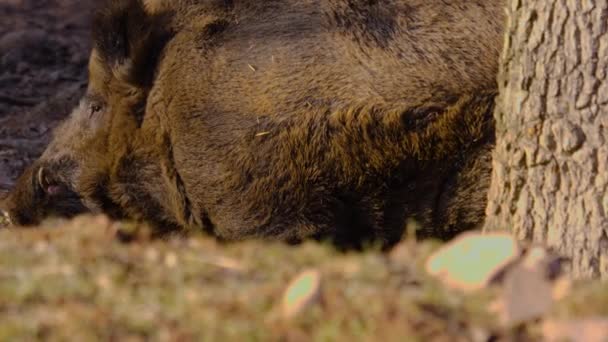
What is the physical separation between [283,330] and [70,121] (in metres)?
3.96

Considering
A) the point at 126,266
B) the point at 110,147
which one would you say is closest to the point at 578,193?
the point at 126,266

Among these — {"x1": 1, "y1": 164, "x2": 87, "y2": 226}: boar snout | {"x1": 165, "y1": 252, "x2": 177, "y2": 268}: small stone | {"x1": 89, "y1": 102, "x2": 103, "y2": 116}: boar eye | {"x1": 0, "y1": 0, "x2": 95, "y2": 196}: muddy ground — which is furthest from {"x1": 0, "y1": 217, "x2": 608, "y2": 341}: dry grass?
{"x1": 0, "y1": 0, "x2": 95, "y2": 196}: muddy ground

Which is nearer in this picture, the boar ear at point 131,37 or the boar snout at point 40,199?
the boar ear at point 131,37

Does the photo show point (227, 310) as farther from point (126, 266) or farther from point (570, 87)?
point (570, 87)

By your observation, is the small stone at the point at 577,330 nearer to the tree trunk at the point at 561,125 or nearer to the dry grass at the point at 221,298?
the dry grass at the point at 221,298

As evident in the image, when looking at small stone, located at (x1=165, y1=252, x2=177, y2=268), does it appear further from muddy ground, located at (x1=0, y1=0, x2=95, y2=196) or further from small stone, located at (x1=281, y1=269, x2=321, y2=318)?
muddy ground, located at (x1=0, y1=0, x2=95, y2=196)

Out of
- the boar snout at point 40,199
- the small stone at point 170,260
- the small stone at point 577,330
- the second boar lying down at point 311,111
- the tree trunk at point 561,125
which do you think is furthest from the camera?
the boar snout at point 40,199

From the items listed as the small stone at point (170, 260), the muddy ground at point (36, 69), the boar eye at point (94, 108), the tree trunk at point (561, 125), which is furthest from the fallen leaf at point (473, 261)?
the muddy ground at point (36, 69)

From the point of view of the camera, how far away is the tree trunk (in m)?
4.74

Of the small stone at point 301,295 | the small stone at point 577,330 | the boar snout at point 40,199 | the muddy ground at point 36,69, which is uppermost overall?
the small stone at point 577,330

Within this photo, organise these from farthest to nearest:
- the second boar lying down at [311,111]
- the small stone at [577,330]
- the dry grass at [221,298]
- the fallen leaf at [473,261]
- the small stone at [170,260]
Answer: the second boar lying down at [311,111]
the small stone at [170,260]
the fallen leaf at [473,261]
the dry grass at [221,298]
the small stone at [577,330]

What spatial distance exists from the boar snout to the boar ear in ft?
2.77

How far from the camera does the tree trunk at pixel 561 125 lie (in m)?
4.74

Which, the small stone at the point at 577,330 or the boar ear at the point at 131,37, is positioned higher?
the small stone at the point at 577,330
